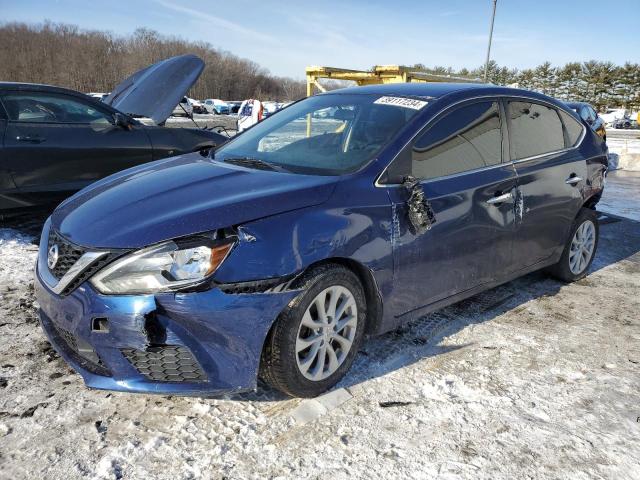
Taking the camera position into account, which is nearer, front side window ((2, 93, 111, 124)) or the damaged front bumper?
the damaged front bumper

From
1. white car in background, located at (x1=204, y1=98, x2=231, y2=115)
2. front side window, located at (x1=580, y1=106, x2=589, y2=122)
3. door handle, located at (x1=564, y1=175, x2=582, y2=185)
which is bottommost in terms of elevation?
door handle, located at (x1=564, y1=175, x2=582, y2=185)

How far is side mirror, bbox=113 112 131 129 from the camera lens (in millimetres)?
5637

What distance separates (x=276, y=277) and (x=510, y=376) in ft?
5.07

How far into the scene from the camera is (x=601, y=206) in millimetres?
8164

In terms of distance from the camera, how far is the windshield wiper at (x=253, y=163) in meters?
2.95

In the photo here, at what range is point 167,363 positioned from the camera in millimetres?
2217

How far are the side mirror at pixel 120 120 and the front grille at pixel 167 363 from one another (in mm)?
4116

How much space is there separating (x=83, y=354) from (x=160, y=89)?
496 centimetres

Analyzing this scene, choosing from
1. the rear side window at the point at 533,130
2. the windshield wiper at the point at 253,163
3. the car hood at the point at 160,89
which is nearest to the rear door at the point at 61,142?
the car hood at the point at 160,89

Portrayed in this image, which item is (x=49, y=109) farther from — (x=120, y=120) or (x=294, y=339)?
(x=294, y=339)

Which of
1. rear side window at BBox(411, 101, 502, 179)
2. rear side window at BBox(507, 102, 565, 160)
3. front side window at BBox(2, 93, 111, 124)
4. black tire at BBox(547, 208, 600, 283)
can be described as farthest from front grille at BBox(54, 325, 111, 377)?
black tire at BBox(547, 208, 600, 283)

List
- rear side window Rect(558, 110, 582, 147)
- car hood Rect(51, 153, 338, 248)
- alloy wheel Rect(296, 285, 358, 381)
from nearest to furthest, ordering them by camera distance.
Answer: car hood Rect(51, 153, 338, 248) → alloy wheel Rect(296, 285, 358, 381) → rear side window Rect(558, 110, 582, 147)

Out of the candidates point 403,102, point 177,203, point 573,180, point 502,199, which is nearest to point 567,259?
point 573,180

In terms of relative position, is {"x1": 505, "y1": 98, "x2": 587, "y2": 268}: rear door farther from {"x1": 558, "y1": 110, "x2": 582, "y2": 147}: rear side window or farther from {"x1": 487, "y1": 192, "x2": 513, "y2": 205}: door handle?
{"x1": 487, "y1": 192, "x2": 513, "y2": 205}: door handle
